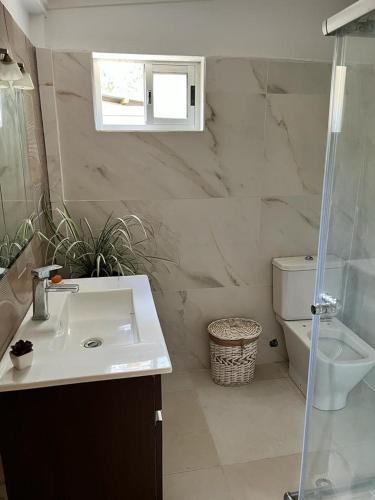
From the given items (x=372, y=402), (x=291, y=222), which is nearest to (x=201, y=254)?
(x=291, y=222)

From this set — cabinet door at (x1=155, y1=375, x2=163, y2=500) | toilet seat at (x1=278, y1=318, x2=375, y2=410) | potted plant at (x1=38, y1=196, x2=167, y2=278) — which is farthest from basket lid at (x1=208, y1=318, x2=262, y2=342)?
cabinet door at (x1=155, y1=375, x2=163, y2=500)

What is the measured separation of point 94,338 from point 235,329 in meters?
1.20

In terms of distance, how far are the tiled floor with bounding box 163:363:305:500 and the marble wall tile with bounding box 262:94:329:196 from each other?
49.4 inches

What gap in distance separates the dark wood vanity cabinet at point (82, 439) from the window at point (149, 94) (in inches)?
64.0

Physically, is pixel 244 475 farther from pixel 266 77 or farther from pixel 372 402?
pixel 266 77

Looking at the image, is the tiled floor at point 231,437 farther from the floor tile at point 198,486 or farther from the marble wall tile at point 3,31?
the marble wall tile at point 3,31

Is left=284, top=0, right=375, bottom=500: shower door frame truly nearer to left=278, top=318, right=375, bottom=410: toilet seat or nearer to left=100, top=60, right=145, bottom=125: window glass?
left=278, top=318, right=375, bottom=410: toilet seat

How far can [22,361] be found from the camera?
1.24 meters

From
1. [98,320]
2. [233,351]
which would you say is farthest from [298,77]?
[98,320]

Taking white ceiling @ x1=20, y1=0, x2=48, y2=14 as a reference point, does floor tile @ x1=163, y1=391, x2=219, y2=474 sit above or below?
below

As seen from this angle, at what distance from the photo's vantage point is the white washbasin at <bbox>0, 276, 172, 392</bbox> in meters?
1.24

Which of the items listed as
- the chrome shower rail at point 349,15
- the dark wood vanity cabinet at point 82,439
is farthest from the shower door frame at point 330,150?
the dark wood vanity cabinet at point 82,439

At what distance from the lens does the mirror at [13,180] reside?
4.78ft

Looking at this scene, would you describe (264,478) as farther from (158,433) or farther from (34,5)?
(34,5)
